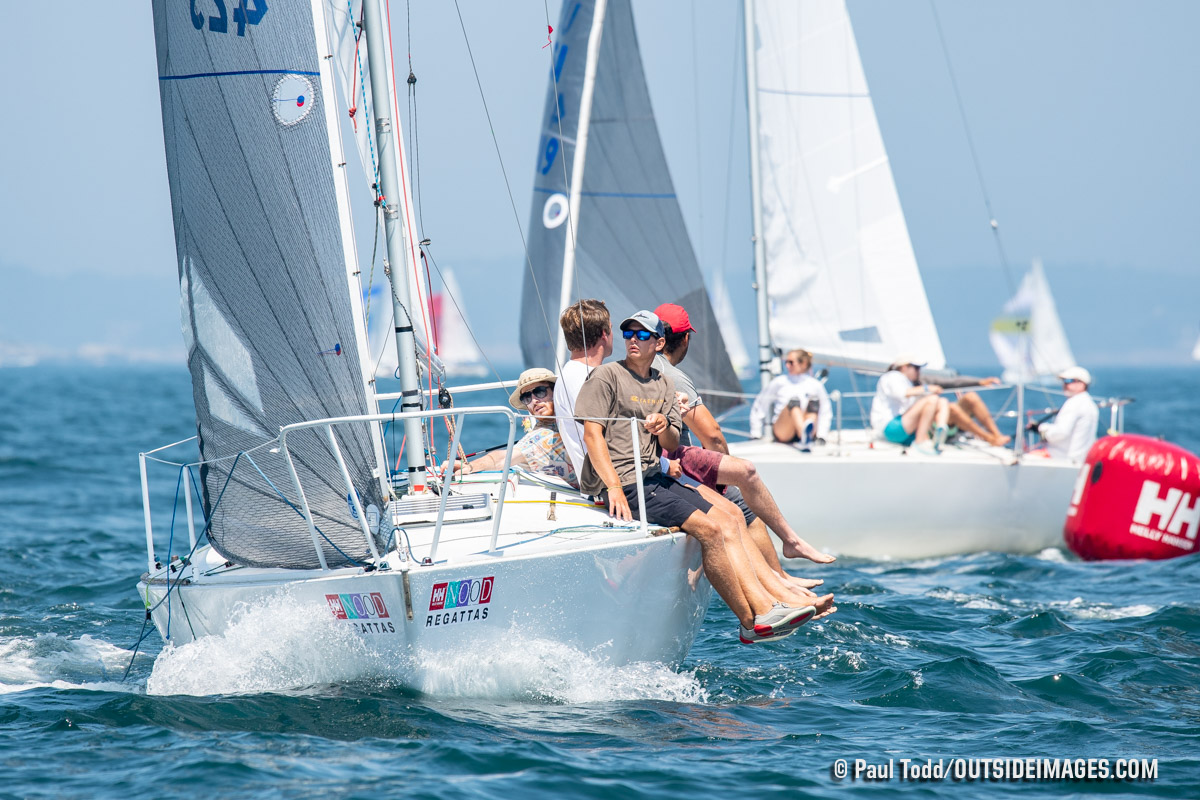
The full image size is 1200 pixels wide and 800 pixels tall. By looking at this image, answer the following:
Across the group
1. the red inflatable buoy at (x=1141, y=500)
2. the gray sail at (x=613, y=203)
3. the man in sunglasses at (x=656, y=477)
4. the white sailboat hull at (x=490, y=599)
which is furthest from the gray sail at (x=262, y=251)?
the red inflatable buoy at (x=1141, y=500)

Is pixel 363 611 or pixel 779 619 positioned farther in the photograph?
pixel 779 619

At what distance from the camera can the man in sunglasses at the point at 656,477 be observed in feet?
17.8

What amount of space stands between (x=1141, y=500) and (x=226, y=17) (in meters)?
8.15

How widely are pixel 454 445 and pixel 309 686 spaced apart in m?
1.35

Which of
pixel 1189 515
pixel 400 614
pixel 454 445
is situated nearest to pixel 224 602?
pixel 400 614

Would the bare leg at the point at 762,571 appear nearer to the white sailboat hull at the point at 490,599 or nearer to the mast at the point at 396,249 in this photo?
the white sailboat hull at the point at 490,599

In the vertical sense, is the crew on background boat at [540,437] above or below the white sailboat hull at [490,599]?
above

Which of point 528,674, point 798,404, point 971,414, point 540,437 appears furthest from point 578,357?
point 971,414

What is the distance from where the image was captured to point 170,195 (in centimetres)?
555

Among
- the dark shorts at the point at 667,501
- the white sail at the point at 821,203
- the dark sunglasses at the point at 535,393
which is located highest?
the white sail at the point at 821,203

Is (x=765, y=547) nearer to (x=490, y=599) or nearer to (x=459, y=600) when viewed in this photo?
(x=490, y=599)

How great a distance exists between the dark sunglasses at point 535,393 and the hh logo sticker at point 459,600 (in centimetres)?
139

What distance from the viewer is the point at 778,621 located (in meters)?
5.34

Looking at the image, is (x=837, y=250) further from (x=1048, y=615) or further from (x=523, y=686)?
(x=523, y=686)
